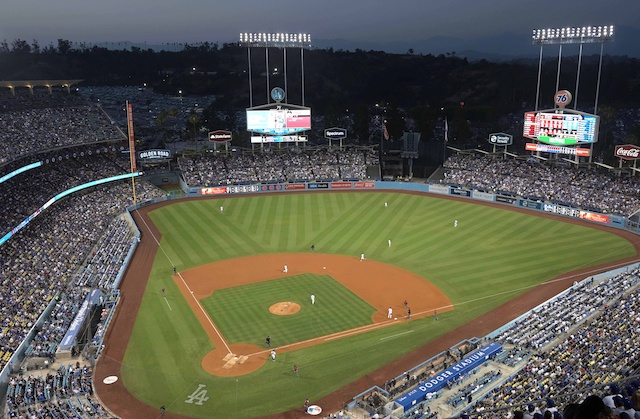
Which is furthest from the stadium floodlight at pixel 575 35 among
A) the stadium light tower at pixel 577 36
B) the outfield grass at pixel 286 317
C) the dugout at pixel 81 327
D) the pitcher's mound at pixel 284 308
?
the dugout at pixel 81 327

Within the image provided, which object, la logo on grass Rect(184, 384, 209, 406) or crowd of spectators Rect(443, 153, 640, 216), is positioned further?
crowd of spectators Rect(443, 153, 640, 216)

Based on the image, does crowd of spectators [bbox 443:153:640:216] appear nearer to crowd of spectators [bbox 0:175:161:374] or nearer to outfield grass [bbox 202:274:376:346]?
outfield grass [bbox 202:274:376:346]

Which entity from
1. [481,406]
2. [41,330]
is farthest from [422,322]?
[41,330]

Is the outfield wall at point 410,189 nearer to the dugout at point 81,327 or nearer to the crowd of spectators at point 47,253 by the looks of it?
the crowd of spectators at point 47,253

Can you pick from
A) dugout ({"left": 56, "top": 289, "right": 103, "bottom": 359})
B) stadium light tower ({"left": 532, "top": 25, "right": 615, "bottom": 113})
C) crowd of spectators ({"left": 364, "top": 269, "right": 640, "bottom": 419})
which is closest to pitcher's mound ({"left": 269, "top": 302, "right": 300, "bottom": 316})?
crowd of spectators ({"left": 364, "top": 269, "right": 640, "bottom": 419})

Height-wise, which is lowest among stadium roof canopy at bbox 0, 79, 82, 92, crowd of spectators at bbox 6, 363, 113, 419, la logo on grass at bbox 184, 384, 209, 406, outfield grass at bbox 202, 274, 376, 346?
la logo on grass at bbox 184, 384, 209, 406

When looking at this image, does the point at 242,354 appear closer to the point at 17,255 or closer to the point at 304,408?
the point at 304,408

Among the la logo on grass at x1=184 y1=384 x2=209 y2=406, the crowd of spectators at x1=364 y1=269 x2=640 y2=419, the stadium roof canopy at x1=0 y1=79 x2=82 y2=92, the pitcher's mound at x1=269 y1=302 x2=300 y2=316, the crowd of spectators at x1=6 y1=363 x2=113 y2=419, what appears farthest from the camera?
the stadium roof canopy at x1=0 y1=79 x2=82 y2=92

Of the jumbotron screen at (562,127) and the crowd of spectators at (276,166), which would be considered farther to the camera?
the crowd of spectators at (276,166)
